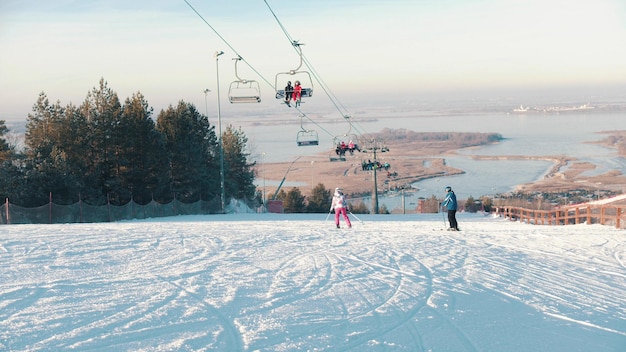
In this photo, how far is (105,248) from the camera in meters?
14.9

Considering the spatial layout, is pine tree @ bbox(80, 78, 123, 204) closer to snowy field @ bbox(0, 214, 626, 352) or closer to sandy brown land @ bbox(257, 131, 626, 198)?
snowy field @ bbox(0, 214, 626, 352)

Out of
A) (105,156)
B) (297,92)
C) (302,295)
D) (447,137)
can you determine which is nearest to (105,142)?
(105,156)

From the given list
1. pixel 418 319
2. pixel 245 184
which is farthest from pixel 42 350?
pixel 245 184

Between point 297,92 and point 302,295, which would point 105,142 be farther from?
point 302,295

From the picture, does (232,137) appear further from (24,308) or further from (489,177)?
(24,308)

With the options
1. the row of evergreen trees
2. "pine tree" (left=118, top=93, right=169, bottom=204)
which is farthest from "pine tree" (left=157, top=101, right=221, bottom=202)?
"pine tree" (left=118, top=93, right=169, bottom=204)

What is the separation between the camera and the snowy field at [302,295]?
802 centimetres

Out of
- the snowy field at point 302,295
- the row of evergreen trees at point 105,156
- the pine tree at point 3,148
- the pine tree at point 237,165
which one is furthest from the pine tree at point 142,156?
the snowy field at point 302,295

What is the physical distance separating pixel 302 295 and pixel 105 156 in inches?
1360

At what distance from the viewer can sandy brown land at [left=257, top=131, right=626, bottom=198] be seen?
91.9m

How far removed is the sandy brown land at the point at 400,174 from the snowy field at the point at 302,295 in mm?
62168

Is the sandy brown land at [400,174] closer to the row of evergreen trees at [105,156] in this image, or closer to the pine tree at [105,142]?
the row of evergreen trees at [105,156]

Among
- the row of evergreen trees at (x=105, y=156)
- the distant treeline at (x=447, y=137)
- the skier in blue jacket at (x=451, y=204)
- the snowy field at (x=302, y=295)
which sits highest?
the distant treeline at (x=447, y=137)

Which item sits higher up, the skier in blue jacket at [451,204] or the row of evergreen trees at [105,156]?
the row of evergreen trees at [105,156]
